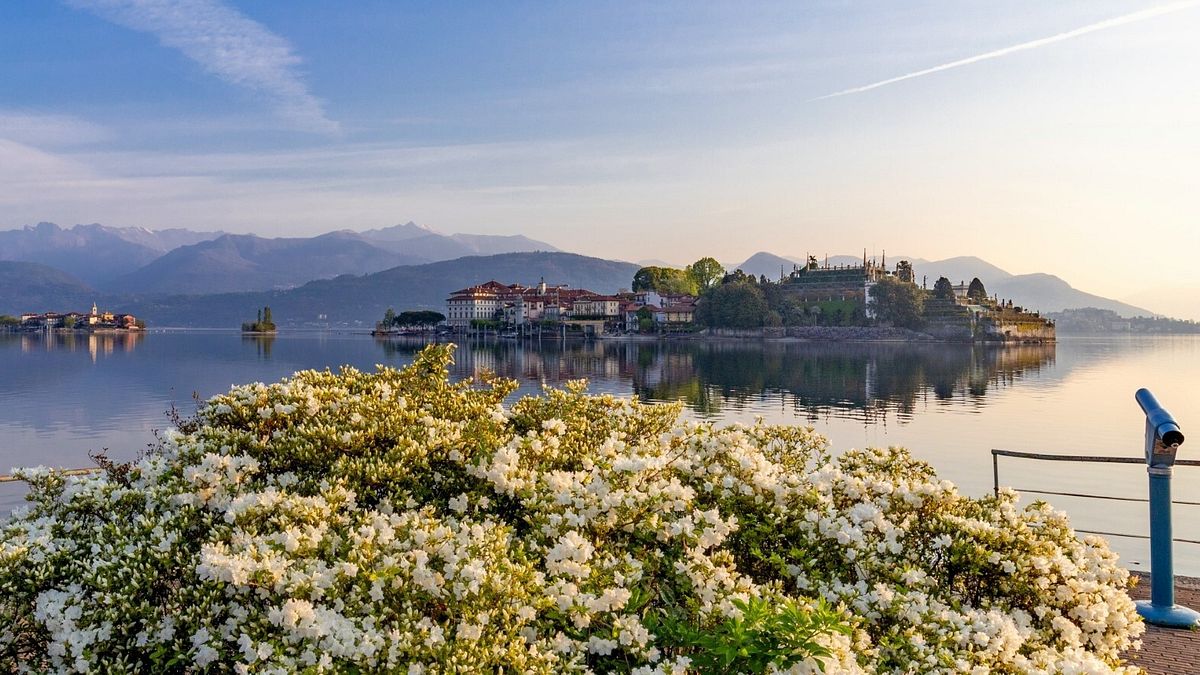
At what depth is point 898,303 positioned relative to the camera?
178 m

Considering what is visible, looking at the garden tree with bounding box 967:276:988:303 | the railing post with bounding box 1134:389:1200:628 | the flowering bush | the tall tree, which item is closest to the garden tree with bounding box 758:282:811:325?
the tall tree

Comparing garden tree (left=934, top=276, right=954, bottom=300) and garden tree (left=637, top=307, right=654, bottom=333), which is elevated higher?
garden tree (left=934, top=276, right=954, bottom=300)

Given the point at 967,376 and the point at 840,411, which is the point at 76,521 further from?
the point at 967,376

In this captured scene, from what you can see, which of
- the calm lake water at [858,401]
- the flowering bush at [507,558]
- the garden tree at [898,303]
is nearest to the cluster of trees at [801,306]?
the garden tree at [898,303]

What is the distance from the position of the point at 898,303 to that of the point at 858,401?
12490 cm

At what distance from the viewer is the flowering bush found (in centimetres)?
455

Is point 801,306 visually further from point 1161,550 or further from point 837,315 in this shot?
point 1161,550

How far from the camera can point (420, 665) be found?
4246 mm

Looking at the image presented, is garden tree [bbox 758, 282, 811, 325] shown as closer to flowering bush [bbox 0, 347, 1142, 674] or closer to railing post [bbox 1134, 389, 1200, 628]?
railing post [bbox 1134, 389, 1200, 628]

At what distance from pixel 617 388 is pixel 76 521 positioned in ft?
217

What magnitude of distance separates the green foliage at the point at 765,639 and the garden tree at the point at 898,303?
18434 centimetres

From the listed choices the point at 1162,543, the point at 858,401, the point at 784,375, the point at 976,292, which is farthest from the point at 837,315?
the point at 1162,543

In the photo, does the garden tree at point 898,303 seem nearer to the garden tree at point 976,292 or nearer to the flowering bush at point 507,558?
the garden tree at point 976,292

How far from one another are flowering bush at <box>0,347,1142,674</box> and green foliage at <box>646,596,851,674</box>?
0.02 meters
